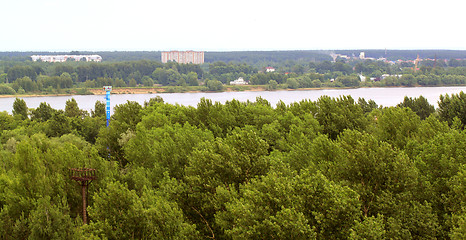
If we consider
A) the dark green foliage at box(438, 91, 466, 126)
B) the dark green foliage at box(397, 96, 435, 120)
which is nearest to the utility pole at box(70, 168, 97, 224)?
the dark green foliage at box(438, 91, 466, 126)

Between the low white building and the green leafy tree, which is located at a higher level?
the green leafy tree

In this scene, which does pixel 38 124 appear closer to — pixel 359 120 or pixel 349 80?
pixel 359 120

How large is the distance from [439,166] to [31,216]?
1392 centimetres

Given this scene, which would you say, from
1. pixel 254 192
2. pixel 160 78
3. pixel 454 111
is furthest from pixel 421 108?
pixel 160 78

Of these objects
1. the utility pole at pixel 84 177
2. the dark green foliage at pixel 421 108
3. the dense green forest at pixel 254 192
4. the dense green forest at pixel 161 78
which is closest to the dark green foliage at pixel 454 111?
the dense green forest at pixel 254 192

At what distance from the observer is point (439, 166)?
64.1ft

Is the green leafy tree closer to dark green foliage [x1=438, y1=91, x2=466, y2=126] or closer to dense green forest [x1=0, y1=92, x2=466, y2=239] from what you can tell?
dense green forest [x1=0, y1=92, x2=466, y2=239]

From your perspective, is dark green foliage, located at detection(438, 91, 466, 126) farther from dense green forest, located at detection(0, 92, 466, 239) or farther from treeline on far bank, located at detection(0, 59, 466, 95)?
treeline on far bank, located at detection(0, 59, 466, 95)

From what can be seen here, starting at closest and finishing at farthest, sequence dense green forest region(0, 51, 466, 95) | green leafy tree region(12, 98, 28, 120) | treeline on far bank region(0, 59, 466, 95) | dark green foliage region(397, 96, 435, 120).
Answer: dark green foliage region(397, 96, 435, 120)
green leafy tree region(12, 98, 28, 120)
dense green forest region(0, 51, 466, 95)
treeline on far bank region(0, 59, 466, 95)

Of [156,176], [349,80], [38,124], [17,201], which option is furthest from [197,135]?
[349,80]

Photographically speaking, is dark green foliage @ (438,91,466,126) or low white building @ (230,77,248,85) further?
low white building @ (230,77,248,85)

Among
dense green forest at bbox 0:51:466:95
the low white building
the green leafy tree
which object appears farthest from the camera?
the low white building

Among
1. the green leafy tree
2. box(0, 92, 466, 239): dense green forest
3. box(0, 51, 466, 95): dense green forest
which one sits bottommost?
box(0, 51, 466, 95): dense green forest

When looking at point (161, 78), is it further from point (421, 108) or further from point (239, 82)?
point (421, 108)
